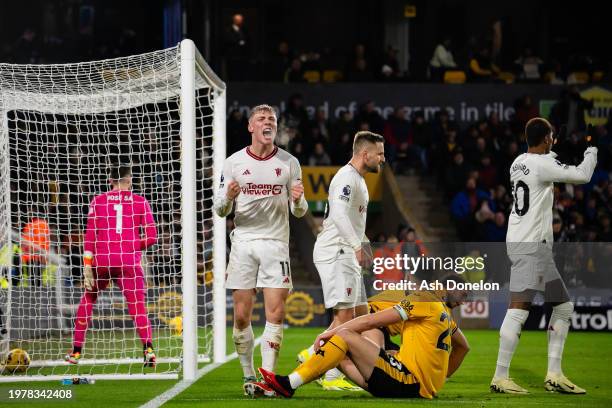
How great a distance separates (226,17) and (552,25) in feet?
27.6

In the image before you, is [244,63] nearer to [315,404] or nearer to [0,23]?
[0,23]

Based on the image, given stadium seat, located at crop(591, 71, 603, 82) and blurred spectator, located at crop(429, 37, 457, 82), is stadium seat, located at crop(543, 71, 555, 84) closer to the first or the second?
stadium seat, located at crop(591, 71, 603, 82)

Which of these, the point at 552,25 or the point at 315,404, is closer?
the point at 315,404

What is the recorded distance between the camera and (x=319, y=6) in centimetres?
2822

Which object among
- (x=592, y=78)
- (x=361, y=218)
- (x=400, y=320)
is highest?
(x=592, y=78)

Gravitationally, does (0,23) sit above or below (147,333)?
above

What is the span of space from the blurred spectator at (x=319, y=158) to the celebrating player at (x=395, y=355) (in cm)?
1327

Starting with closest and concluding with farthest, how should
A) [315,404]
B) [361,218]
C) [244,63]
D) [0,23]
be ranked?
[315,404] < [361,218] < [244,63] < [0,23]

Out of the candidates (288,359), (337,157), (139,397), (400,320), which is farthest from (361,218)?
(337,157)

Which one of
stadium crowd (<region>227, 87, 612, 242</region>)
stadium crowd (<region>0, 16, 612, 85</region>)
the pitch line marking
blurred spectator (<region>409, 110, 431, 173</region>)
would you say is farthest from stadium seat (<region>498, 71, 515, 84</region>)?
the pitch line marking

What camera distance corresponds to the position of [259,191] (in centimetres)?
845

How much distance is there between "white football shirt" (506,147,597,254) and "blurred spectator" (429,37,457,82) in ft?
49.8

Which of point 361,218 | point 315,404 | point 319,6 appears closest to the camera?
point 315,404

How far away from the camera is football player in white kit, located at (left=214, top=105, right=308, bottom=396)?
8.34 meters
